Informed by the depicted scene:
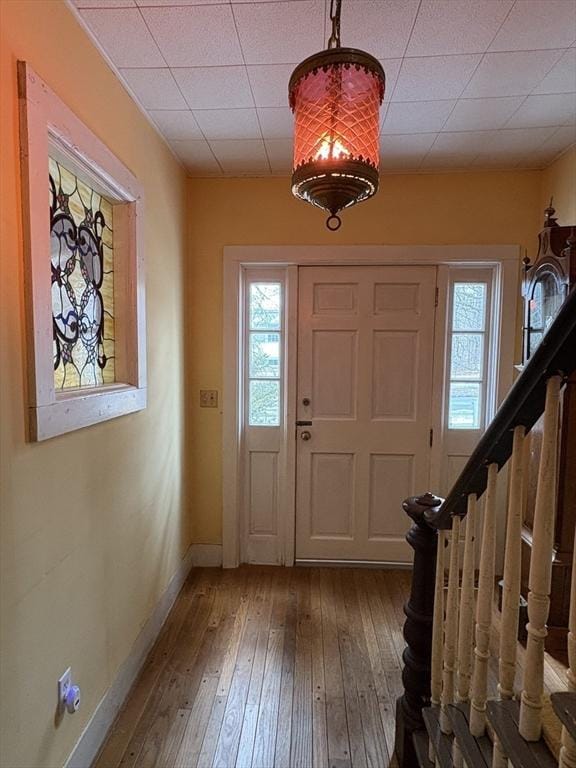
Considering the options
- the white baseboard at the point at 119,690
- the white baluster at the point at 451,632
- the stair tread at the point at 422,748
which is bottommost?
the white baseboard at the point at 119,690

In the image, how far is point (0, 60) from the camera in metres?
1.08

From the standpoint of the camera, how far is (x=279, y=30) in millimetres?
1487

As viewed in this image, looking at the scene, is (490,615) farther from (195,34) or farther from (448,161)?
(448,161)

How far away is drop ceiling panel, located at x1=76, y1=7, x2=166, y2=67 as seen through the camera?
1.43m

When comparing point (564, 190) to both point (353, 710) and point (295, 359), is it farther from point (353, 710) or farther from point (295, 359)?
point (353, 710)

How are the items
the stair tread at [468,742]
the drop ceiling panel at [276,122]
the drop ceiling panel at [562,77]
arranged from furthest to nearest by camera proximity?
the drop ceiling panel at [276,122] < the drop ceiling panel at [562,77] < the stair tread at [468,742]

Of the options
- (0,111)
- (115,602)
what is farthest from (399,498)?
(0,111)

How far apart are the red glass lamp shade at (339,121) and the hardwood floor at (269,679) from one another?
188cm

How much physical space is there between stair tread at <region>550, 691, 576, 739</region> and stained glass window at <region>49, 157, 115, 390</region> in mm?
1459

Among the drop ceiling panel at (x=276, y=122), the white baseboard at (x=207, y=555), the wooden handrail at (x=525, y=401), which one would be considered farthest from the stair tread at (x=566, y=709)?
the white baseboard at (x=207, y=555)

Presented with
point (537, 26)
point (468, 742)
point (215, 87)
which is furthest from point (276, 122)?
point (468, 742)

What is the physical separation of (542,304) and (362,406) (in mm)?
1157

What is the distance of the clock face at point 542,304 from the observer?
6.73ft

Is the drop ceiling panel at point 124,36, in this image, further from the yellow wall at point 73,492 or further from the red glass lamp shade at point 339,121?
the red glass lamp shade at point 339,121
